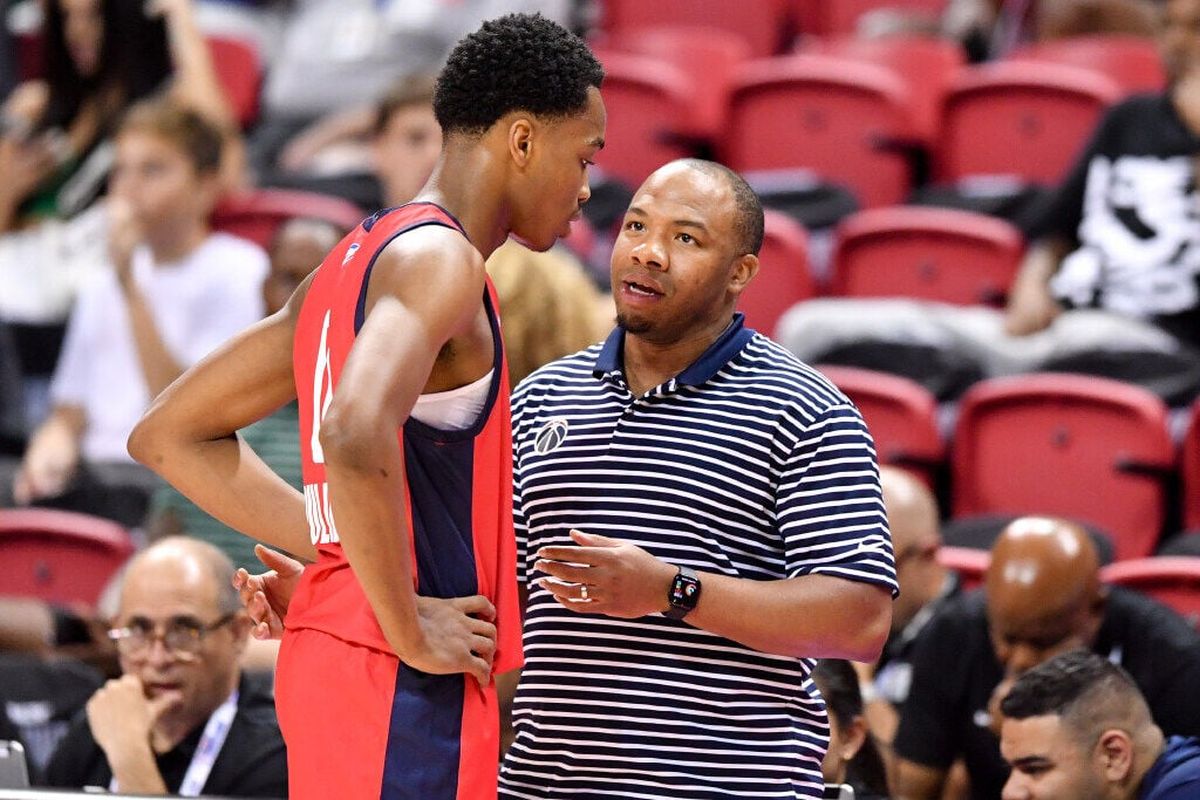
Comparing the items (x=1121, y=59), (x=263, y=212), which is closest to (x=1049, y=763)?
(x=263, y=212)

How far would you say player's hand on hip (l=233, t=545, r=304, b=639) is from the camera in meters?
2.81

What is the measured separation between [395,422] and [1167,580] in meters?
2.97

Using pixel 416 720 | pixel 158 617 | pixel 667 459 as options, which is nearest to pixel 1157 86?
pixel 158 617

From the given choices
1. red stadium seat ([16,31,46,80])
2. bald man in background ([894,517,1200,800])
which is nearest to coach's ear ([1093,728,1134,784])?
bald man in background ([894,517,1200,800])

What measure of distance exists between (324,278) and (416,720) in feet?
1.91

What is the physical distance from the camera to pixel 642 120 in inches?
291

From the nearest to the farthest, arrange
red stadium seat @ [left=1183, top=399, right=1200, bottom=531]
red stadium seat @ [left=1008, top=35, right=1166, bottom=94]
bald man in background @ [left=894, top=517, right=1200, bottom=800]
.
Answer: bald man in background @ [left=894, top=517, right=1200, bottom=800], red stadium seat @ [left=1183, top=399, right=1200, bottom=531], red stadium seat @ [left=1008, top=35, right=1166, bottom=94]

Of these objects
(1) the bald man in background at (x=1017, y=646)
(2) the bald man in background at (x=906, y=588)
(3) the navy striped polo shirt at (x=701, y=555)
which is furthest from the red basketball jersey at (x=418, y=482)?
(2) the bald man in background at (x=906, y=588)

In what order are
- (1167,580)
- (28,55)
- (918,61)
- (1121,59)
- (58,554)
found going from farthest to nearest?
(28,55) → (918,61) → (1121,59) → (58,554) → (1167,580)

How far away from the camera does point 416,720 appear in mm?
2514

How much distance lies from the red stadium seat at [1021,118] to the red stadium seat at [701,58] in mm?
897

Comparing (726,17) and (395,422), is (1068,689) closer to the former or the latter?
(395,422)

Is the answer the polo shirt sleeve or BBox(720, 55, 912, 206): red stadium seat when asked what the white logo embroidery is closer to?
the polo shirt sleeve

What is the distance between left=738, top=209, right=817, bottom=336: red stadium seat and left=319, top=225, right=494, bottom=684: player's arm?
13.2ft
